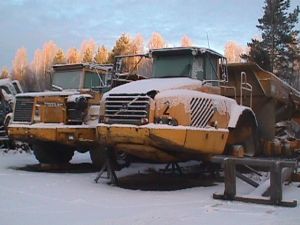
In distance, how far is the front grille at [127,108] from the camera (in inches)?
362

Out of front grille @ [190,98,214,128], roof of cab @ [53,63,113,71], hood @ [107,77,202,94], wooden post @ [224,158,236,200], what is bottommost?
wooden post @ [224,158,236,200]

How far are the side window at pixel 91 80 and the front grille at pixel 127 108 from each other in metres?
4.31

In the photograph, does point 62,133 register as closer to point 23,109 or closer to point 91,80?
point 23,109

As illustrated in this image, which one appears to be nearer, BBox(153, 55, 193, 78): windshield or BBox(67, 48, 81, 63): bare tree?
BBox(153, 55, 193, 78): windshield

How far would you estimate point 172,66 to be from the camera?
10922 millimetres

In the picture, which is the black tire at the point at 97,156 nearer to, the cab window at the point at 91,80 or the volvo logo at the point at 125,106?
the cab window at the point at 91,80

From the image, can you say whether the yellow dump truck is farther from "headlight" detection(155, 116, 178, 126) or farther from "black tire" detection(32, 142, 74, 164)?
"headlight" detection(155, 116, 178, 126)

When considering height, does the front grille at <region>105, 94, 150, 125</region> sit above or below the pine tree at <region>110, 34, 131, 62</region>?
below

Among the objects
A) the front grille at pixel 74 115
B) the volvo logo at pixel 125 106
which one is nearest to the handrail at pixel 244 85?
the volvo logo at pixel 125 106

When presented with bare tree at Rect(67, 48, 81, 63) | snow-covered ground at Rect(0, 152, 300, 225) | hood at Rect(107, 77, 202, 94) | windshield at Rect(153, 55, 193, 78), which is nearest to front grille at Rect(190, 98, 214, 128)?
hood at Rect(107, 77, 202, 94)

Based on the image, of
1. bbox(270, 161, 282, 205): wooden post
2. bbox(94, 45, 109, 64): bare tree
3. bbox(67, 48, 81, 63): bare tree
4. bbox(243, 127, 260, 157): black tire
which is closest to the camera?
bbox(270, 161, 282, 205): wooden post

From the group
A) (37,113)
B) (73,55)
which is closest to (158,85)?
(37,113)

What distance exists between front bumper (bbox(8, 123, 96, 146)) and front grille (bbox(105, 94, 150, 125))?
9.53 ft

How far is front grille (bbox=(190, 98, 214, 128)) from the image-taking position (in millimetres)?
9234
